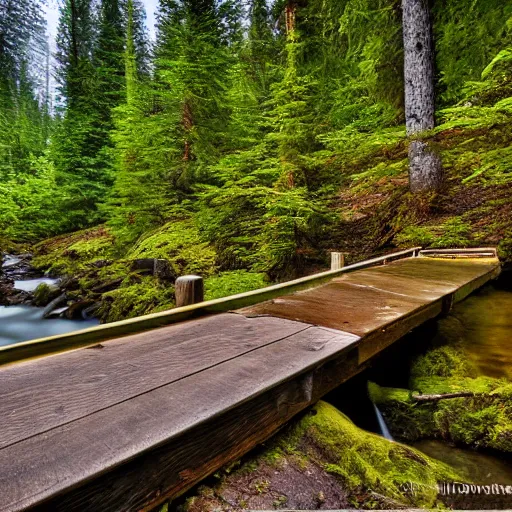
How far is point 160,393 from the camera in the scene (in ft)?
4.13

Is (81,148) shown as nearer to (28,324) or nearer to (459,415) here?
(28,324)

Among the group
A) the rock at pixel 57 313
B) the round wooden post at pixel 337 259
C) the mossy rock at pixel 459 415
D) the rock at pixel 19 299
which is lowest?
the rock at pixel 57 313

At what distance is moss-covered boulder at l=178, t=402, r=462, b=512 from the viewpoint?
128 centimetres

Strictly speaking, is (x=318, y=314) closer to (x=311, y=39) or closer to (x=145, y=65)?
(x=311, y=39)

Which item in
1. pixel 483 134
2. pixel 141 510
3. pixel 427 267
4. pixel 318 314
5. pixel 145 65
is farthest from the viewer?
pixel 145 65

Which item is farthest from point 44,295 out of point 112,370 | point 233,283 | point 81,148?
point 81,148

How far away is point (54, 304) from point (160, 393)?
34.1 ft

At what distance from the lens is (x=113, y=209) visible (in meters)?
12.7

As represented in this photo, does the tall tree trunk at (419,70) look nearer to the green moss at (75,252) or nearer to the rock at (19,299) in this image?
the green moss at (75,252)

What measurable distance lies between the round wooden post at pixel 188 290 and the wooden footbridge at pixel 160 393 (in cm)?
26

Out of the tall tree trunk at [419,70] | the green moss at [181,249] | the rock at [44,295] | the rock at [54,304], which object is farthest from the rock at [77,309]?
the tall tree trunk at [419,70]

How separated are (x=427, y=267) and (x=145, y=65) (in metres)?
27.7

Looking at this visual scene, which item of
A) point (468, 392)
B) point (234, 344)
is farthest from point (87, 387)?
point (468, 392)

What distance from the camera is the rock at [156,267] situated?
8.87 meters
